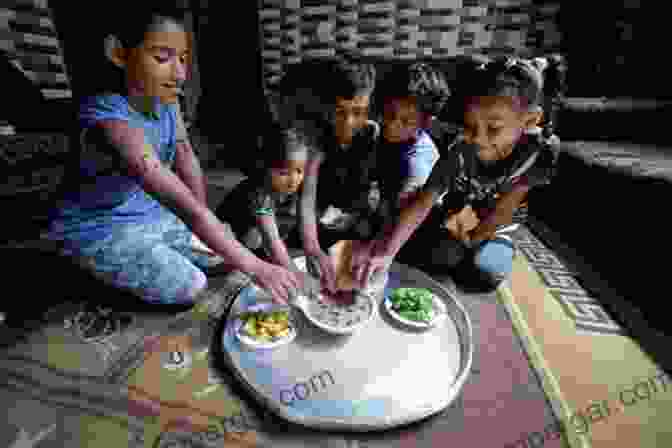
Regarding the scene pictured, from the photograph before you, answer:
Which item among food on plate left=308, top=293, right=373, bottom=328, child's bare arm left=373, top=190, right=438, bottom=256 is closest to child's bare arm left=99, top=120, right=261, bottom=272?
food on plate left=308, top=293, right=373, bottom=328

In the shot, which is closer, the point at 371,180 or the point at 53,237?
the point at 53,237

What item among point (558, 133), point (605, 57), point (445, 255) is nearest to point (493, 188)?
point (445, 255)

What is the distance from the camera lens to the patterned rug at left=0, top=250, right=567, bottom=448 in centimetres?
72

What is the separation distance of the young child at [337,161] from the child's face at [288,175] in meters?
0.09

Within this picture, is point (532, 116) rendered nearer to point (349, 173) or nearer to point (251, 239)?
point (349, 173)

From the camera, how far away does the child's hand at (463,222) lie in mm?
1318

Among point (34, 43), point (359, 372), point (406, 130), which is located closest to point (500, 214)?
point (406, 130)

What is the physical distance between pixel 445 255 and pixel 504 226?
289mm

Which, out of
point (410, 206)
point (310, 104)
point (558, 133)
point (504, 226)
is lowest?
point (504, 226)

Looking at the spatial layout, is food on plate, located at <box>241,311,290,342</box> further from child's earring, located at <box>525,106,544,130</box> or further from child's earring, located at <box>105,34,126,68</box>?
child's earring, located at <box>525,106,544,130</box>

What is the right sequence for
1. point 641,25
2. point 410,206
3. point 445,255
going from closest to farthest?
point 410,206 < point 445,255 < point 641,25

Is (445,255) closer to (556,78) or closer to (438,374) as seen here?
(438,374)

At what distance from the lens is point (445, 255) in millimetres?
1277

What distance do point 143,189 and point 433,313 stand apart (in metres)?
0.87
